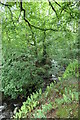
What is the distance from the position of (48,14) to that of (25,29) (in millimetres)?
767

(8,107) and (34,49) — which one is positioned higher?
(34,49)

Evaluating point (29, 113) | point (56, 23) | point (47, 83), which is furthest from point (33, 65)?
point (29, 113)

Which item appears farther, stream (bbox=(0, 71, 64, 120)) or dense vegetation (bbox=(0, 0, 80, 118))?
dense vegetation (bbox=(0, 0, 80, 118))

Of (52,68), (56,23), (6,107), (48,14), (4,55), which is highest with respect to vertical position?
(48,14)

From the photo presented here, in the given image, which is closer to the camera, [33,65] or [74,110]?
[74,110]

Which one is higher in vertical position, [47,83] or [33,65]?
[33,65]

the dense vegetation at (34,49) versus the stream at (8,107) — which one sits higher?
the dense vegetation at (34,49)

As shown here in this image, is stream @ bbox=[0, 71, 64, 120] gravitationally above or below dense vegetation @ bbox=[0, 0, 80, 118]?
below

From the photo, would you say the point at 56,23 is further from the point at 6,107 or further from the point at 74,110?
the point at 6,107

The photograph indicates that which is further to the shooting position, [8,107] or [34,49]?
[34,49]

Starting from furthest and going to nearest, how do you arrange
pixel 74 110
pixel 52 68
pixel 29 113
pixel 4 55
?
Result: pixel 52 68 < pixel 4 55 < pixel 29 113 < pixel 74 110

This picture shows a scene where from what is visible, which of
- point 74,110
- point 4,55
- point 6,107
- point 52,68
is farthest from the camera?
point 52,68

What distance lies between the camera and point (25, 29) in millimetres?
3043

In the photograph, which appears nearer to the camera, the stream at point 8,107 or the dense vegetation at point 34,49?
the stream at point 8,107
